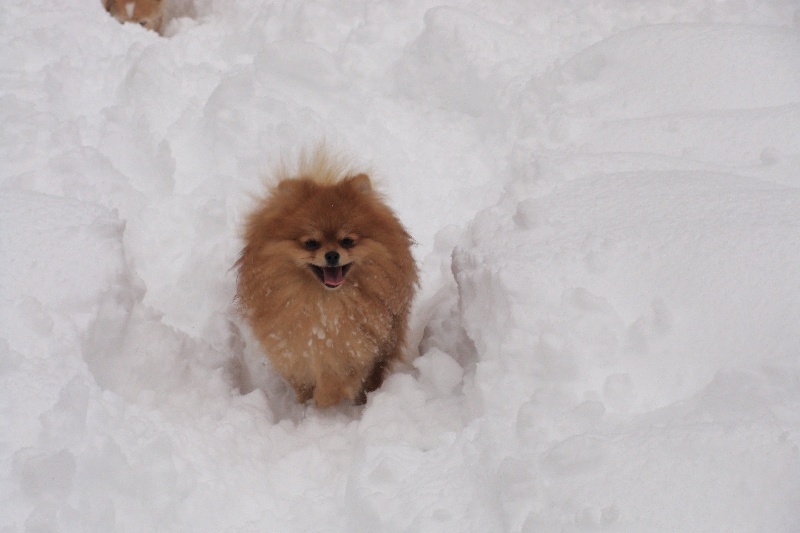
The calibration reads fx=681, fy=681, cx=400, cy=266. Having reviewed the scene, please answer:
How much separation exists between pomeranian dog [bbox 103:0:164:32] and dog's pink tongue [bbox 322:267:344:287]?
337 centimetres

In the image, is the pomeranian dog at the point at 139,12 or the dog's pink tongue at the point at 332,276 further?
the pomeranian dog at the point at 139,12

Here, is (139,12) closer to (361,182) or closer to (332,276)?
(361,182)

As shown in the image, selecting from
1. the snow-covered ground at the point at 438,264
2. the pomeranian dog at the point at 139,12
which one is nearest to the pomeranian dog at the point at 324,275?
the snow-covered ground at the point at 438,264

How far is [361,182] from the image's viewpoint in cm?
298

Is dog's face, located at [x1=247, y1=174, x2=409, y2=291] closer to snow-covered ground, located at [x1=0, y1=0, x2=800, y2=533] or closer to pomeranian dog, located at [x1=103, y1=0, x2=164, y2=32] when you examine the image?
snow-covered ground, located at [x1=0, y1=0, x2=800, y2=533]

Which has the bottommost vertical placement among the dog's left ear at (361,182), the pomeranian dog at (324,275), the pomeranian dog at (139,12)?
the pomeranian dog at (324,275)

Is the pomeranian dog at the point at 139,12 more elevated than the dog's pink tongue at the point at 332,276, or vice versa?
the pomeranian dog at the point at 139,12

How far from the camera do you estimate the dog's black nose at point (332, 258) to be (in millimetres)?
2732

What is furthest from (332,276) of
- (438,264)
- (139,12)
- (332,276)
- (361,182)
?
(139,12)

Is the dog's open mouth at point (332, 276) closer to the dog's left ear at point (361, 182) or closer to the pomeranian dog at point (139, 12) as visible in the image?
the dog's left ear at point (361, 182)

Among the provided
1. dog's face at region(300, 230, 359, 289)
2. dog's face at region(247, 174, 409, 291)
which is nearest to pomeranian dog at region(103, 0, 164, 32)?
dog's face at region(247, 174, 409, 291)

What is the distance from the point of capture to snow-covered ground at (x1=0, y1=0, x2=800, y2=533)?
80.1 inches

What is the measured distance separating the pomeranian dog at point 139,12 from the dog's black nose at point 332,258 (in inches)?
134

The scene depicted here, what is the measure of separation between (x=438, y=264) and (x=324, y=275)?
3.66 feet
